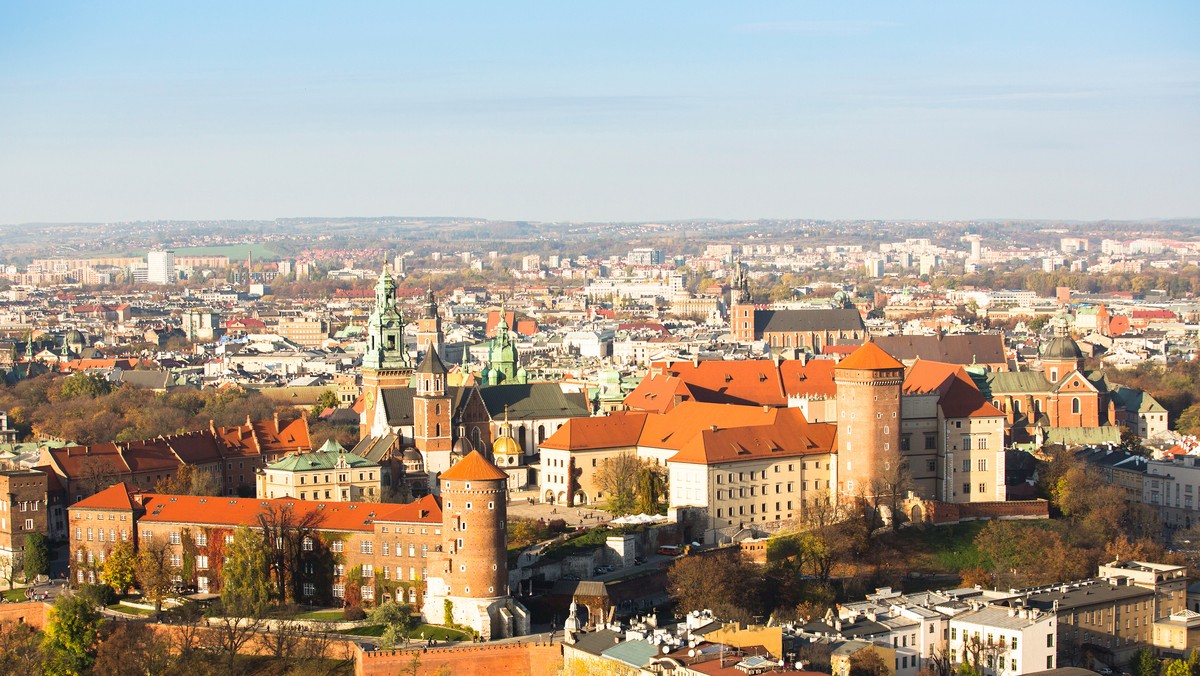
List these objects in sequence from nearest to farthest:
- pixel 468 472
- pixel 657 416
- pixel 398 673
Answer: pixel 398 673
pixel 468 472
pixel 657 416

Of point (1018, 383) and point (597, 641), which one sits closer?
point (597, 641)

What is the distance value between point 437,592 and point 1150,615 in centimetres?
1864

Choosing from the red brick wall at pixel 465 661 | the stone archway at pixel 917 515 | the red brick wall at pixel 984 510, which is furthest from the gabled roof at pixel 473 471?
the red brick wall at pixel 984 510

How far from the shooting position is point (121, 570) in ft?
178

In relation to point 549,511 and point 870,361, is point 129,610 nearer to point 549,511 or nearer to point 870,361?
point 549,511

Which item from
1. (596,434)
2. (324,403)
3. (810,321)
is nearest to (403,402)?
(596,434)

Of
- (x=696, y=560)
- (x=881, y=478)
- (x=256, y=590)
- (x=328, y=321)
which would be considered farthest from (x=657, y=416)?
(x=328, y=321)

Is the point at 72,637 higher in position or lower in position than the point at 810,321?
lower

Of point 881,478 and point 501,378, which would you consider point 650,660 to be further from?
point 501,378

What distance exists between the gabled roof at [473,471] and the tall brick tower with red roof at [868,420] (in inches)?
565

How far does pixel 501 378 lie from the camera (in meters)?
81.2

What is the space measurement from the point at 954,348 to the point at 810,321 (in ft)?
109

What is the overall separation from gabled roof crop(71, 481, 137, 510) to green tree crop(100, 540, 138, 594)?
1.43 meters

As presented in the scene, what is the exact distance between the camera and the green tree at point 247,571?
171ft
